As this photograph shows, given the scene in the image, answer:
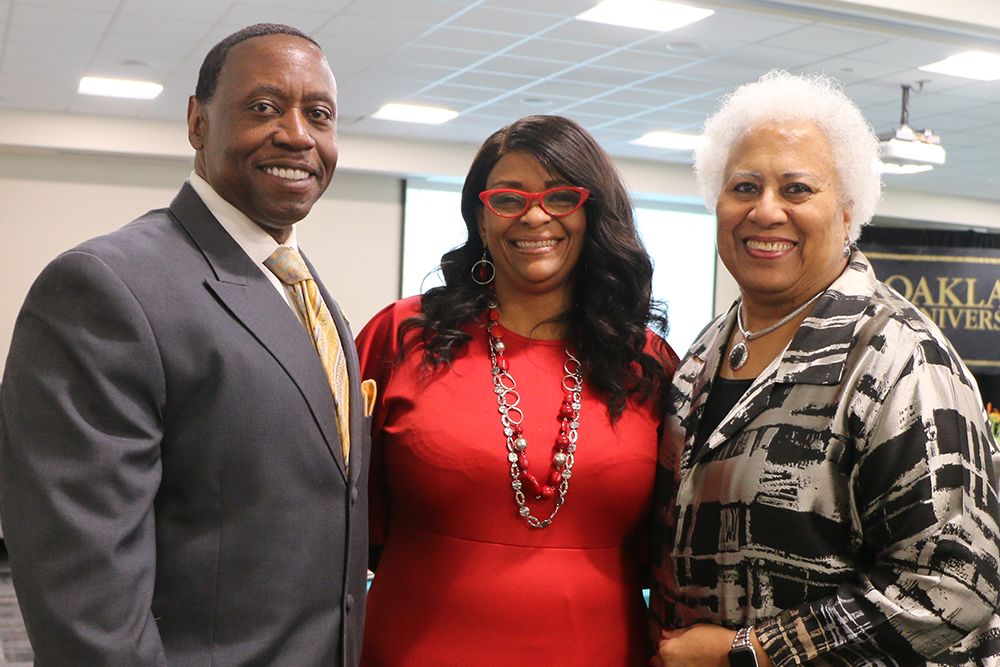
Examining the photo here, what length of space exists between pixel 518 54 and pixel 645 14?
52.1 inches

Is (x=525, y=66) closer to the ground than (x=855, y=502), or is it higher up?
higher up

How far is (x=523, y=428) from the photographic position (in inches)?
79.2

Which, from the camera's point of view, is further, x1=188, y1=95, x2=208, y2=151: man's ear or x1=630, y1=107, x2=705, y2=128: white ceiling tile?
x1=630, y1=107, x2=705, y2=128: white ceiling tile

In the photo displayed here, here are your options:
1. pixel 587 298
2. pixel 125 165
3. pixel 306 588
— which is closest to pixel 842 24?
pixel 587 298

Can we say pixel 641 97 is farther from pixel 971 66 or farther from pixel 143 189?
pixel 143 189

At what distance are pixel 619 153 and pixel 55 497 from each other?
11.2 meters

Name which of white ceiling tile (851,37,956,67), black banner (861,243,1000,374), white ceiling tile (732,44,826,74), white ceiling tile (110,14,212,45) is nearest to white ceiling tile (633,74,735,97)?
white ceiling tile (732,44,826,74)

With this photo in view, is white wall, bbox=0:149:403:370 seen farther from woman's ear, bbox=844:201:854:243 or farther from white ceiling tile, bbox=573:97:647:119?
woman's ear, bbox=844:201:854:243

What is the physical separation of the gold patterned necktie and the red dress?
0.41 metres

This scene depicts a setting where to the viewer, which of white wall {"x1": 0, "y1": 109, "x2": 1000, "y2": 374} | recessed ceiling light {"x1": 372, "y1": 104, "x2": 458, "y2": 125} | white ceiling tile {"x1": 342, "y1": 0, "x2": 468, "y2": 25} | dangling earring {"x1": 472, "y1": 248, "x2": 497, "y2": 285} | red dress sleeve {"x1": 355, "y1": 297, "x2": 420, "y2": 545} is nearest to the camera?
red dress sleeve {"x1": 355, "y1": 297, "x2": 420, "y2": 545}

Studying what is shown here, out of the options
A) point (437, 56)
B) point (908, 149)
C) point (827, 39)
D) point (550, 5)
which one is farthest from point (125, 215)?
point (908, 149)

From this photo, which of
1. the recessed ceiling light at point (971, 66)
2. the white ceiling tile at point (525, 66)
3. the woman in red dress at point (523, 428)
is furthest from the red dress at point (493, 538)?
the recessed ceiling light at point (971, 66)

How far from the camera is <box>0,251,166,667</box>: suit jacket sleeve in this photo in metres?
1.20

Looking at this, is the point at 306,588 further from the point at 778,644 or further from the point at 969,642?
the point at 969,642
